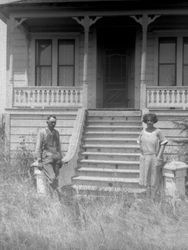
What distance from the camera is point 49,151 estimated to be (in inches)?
369

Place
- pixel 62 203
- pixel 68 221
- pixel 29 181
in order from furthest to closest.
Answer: pixel 29 181, pixel 62 203, pixel 68 221

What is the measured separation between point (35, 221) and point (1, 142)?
24.8ft

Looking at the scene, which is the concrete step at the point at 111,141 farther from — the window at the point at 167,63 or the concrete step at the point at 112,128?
the window at the point at 167,63

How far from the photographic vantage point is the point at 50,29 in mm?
15586

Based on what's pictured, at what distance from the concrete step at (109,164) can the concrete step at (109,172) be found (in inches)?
8.1

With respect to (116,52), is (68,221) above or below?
below

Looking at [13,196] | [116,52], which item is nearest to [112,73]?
[116,52]

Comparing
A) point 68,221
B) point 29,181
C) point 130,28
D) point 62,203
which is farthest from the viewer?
point 130,28

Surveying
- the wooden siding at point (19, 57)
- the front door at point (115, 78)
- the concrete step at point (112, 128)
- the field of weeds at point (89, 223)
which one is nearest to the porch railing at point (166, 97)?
the concrete step at point (112, 128)

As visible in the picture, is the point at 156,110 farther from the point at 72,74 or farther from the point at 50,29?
the point at 50,29

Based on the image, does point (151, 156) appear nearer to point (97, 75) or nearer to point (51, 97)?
point (51, 97)

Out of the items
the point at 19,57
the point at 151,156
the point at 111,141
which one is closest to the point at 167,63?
the point at 111,141

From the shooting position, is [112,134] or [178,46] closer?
[112,134]

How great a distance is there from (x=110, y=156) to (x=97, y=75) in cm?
513
